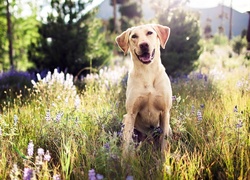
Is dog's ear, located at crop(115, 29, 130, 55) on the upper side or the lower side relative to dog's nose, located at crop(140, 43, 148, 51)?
upper

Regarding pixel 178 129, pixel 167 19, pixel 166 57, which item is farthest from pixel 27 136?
pixel 167 19

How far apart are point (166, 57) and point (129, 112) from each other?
18.1ft

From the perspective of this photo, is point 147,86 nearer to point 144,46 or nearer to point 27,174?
point 144,46

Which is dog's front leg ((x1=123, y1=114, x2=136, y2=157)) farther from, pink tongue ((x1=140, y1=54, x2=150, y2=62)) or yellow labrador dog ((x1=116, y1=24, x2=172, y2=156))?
pink tongue ((x1=140, y1=54, x2=150, y2=62))

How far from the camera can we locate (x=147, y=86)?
3.63 meters

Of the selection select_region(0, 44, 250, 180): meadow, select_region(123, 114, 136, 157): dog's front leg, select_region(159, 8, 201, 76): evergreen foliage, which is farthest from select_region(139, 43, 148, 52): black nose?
select_region(159, 8, 201, 76): evergreen foliage

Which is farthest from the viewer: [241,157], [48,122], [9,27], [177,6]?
[9,27]

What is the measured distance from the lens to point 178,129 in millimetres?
3412

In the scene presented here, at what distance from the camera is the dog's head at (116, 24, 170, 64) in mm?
3581

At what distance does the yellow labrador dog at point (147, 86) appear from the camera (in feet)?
11.7

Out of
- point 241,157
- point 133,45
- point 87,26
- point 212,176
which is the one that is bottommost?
point 212,176

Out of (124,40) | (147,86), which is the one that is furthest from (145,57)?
(124,40)

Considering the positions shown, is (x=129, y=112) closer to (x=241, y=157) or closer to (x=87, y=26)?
(x=241, y=157)

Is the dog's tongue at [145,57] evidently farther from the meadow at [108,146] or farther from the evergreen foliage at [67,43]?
the evergreen foliage at [67,43]
